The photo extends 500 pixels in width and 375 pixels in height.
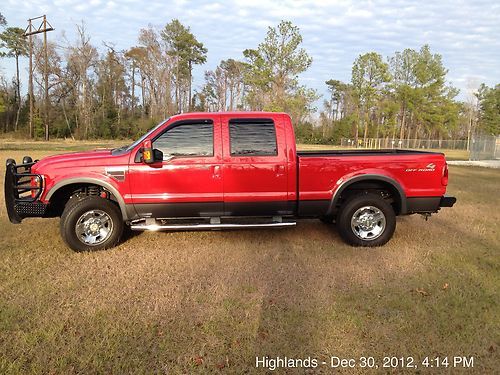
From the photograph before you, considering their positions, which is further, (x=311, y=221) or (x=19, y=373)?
(x=311, y=221)

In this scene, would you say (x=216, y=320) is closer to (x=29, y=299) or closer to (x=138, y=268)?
(x=138, y=268)

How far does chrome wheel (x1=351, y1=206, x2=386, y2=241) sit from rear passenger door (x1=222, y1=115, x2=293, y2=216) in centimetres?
109

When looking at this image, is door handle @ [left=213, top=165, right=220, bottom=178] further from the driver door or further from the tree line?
the tree line

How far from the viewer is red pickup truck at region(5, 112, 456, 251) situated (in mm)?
5004

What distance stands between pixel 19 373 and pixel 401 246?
4981 millimetres

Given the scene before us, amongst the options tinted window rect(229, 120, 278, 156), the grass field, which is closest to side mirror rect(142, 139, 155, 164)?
tinted window rect(229, 120, 278, 156)

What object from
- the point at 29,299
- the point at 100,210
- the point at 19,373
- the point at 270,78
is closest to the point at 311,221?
the point at 100,210

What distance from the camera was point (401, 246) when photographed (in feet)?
18.3

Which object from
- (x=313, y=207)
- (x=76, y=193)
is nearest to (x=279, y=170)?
(x=313, y=207)

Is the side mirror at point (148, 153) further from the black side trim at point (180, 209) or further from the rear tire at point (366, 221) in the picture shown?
the rear tire at point (366, 221)

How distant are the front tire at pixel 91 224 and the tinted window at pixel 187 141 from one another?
115cm

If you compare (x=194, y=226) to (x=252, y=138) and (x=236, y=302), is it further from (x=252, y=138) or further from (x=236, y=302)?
(x=236, y=302)

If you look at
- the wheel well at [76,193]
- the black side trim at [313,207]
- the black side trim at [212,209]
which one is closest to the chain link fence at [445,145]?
the black side trim at [313,207]

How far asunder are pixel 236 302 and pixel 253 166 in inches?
80.7
